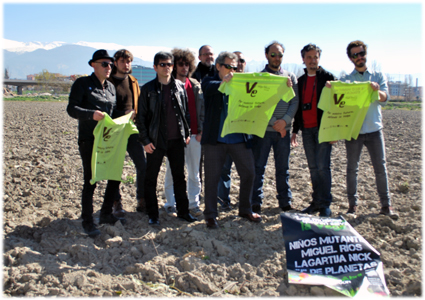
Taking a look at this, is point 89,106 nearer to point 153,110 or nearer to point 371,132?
point 153,110

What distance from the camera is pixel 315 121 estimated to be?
14.8 ft

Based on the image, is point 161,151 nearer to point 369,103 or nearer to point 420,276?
point 369,103

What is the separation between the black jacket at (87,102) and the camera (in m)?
3.83

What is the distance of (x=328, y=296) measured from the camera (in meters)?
2.91

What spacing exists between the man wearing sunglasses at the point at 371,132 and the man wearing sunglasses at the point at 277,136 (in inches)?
32.2

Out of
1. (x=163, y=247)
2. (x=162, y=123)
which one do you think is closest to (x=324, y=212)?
(x=163, y=247)

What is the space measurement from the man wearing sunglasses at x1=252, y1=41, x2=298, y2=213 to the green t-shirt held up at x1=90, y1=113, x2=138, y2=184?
1.74 metres

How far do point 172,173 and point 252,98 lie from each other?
4.76 ft

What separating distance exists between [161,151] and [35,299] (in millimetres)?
2076

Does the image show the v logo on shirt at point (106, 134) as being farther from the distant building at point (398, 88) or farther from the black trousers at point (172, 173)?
the distant building at point (398, 88)

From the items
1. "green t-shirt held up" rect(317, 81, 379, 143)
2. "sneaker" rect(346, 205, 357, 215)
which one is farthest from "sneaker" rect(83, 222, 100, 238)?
"sneaker" rect(346, 205, 357, 215)

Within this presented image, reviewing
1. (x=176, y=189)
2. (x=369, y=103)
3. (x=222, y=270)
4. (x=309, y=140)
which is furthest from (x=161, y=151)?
(x=369, y=103)

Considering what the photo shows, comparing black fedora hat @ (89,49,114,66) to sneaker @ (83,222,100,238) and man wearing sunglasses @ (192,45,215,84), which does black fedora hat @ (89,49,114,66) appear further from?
sneaker @ (83,222,100,238)

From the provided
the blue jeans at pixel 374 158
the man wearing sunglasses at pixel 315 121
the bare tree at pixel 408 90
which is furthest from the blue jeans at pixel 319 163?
the bare tree at pixel 408 90
